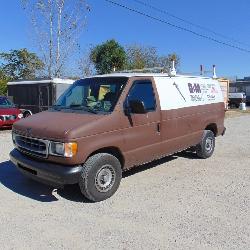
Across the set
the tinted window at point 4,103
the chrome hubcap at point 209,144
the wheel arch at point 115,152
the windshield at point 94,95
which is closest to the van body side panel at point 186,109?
the chrome hubcap at point 209,144

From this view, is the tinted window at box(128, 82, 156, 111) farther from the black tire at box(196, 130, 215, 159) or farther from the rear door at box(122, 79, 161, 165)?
the black tire at box(196, 130, 215, 159)

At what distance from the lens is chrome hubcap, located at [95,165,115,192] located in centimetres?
561

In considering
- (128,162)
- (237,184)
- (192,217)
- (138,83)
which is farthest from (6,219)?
(237,184)

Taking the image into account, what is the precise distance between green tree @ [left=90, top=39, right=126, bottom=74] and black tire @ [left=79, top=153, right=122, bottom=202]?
29.1 m

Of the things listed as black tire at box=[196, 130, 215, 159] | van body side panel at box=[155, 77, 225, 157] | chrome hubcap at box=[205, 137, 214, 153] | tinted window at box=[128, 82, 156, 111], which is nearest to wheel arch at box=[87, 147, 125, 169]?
tinted window at box=[128, 82, 156, 111]

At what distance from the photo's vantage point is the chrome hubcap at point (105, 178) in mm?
5605

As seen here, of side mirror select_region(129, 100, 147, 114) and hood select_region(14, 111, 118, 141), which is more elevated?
side mirror select_region(129, 100, 147, 114)

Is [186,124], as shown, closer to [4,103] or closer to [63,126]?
Answer: [63,126]

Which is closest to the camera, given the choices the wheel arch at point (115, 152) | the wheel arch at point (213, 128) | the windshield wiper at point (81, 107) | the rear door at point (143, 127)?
the wheel arch at point (115, 152)

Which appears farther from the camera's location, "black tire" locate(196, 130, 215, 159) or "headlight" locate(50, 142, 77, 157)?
"black tire" locate(196, 130, 215, 159)

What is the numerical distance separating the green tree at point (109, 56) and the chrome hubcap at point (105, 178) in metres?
29.1

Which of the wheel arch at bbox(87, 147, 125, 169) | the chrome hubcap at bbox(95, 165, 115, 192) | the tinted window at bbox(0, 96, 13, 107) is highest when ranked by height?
the tinted window at bbox(0, 96, 13, 107)

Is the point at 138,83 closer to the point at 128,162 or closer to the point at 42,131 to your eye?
the point at 128,162

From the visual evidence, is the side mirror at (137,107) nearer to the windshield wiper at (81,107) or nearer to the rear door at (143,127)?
the rear door at (143,127)
